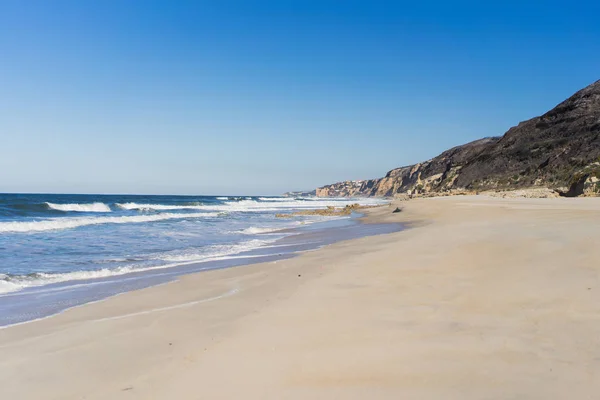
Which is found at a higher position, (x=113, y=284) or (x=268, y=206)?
(x=268, y=206)

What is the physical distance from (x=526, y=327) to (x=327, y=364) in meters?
1.87

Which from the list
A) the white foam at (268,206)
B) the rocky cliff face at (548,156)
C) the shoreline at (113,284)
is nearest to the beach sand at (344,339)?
the shoreline at (113,284)

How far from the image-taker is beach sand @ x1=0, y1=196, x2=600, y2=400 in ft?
9.59

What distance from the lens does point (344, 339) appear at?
3.79m

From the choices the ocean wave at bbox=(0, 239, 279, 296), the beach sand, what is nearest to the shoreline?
the ocean wave at bbox=(0, 239, 279, 296)

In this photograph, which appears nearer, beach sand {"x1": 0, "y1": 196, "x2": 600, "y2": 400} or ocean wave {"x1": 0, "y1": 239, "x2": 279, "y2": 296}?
beach sand {"x1": 0, "y1": 196, "x2": 600, "y2": 400}

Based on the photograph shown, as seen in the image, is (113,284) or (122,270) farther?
(122,270)

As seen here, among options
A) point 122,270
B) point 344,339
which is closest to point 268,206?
point 122,270

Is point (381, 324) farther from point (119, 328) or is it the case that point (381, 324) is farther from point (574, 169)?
point (574, 169)

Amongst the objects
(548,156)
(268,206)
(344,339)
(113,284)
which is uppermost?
(548,156)

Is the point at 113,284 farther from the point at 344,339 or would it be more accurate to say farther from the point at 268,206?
the point at 268,206

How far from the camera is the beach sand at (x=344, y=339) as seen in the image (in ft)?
9.59

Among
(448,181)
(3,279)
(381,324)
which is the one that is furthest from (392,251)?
(448,181)

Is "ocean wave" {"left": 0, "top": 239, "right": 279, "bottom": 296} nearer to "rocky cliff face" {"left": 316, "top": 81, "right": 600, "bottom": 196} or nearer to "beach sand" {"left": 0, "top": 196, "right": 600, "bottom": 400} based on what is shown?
"beach sand" {"left": 0, "top": 196, "right": 600, "bottom": 400}
